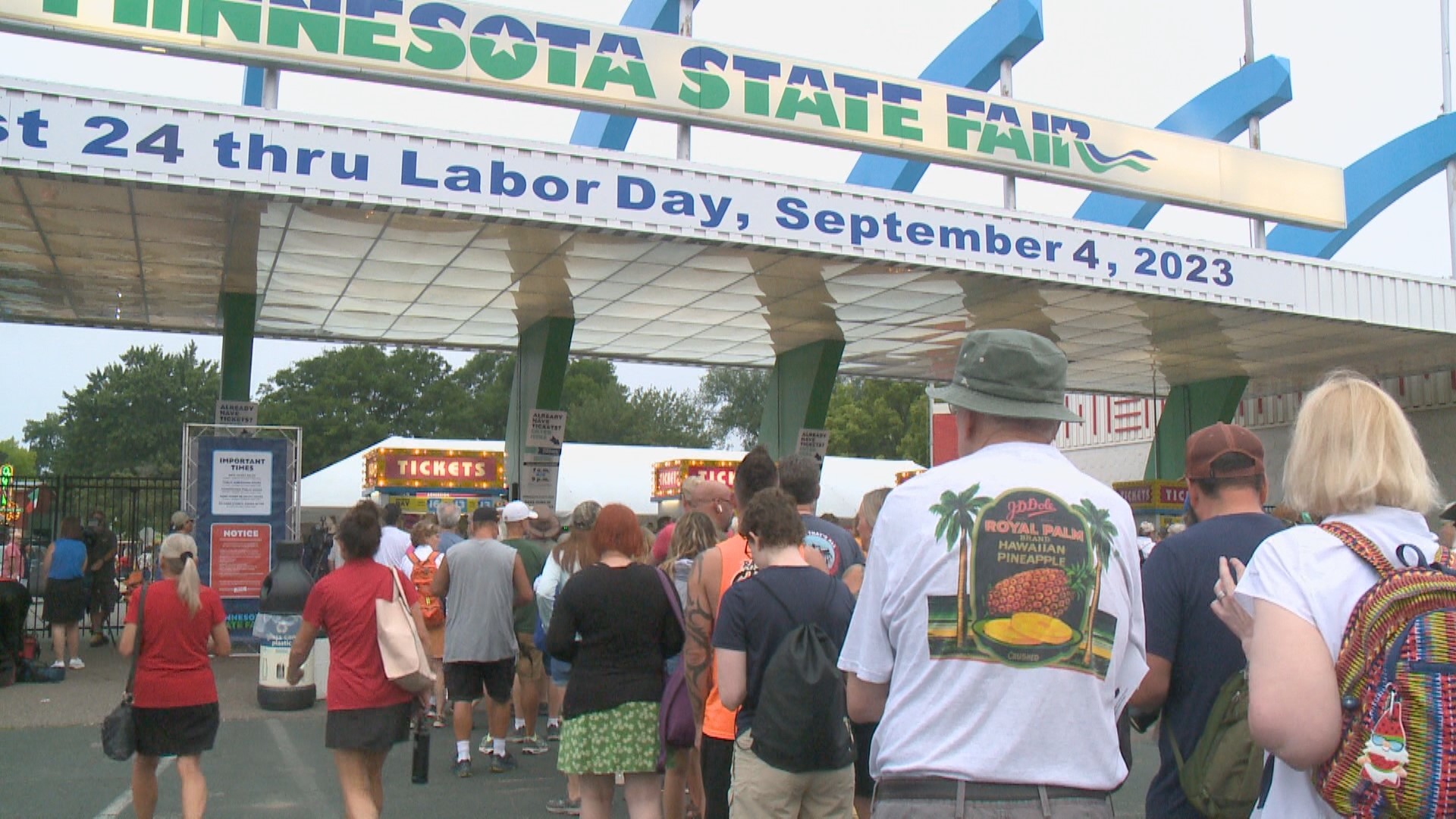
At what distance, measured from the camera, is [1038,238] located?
14.8 metres

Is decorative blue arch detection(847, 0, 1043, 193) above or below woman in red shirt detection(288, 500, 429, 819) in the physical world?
above

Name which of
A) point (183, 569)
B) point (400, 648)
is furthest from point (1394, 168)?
point (183, 569)

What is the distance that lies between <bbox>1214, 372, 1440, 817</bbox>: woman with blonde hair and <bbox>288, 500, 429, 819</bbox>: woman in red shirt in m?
4.37

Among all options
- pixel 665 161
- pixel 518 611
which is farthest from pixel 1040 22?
pixel 518 611

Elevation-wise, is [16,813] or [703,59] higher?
[703,59]

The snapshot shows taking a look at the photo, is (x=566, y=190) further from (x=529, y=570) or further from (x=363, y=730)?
(x=363, y=730)

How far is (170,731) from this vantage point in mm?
6270

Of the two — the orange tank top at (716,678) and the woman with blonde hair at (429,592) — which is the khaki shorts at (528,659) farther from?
the orange tank top at (716,678)

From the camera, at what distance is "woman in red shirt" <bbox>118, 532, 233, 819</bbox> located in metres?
6.24

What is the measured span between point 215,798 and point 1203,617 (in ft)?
21.8

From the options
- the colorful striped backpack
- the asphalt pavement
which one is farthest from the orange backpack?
the colorful striped backpack

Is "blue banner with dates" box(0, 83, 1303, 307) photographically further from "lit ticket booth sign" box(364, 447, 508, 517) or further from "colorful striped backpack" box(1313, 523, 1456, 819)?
"lit ticket booth sign" box(364, 447, 508, 517)

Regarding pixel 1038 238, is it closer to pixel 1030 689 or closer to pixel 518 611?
pixel 518 611

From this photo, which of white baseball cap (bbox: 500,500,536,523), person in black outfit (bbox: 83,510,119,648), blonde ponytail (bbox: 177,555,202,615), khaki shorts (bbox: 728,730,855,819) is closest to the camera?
khaki shorts (bbox: 728,730,855,819)
